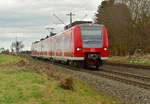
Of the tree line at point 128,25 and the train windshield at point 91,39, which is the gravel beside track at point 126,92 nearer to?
the train windshield at point 91,39

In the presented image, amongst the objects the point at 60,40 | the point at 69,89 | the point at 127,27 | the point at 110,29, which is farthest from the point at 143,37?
the point at 69,89

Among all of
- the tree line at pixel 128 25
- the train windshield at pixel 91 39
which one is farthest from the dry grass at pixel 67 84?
the tree line at pixel 128 25

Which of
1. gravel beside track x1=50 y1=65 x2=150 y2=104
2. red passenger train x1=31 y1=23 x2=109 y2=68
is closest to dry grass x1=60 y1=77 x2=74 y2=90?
gravel beside track x1=50 y1=65 x2=150 y2=104

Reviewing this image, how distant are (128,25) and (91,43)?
1229 inches

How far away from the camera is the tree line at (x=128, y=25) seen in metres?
61.0

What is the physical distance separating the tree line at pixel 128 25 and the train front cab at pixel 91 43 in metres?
26.3

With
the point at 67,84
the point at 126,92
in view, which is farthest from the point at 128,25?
the point at 67,84

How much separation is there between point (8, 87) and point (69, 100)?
2.71m

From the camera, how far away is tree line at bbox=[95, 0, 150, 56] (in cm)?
6103

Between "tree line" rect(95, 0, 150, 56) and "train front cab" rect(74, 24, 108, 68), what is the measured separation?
26.3 meters

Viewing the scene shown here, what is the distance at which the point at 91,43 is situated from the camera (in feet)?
111

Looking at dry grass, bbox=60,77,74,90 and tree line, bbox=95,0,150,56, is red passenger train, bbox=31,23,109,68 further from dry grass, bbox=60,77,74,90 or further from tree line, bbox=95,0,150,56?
tree line, bbox=95,0,150,56

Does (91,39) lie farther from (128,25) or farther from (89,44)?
(128,25)

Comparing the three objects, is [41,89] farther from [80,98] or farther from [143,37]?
[143,37]
